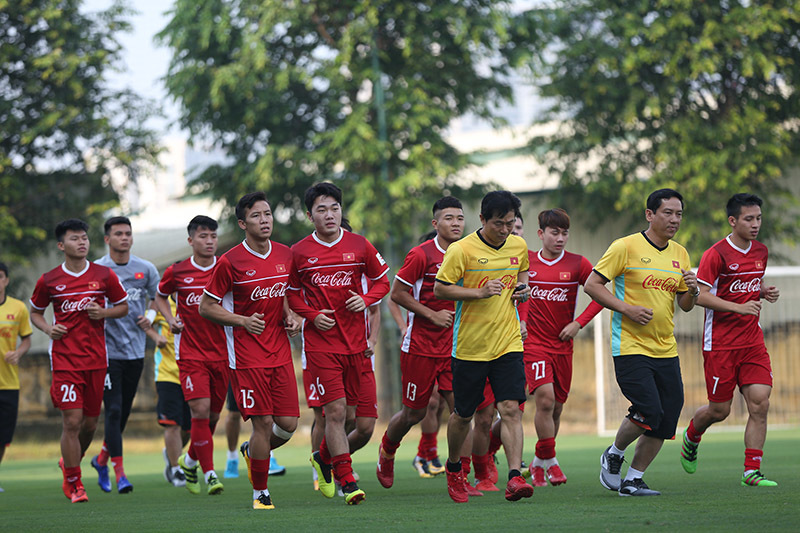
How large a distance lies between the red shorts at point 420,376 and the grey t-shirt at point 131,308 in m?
3.15

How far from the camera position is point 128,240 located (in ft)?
36.1

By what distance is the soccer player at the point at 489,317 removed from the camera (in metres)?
7.75

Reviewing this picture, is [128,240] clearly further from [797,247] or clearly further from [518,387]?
[797,247]

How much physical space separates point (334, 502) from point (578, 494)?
6.07 feet

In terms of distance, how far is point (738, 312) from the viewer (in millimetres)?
8773

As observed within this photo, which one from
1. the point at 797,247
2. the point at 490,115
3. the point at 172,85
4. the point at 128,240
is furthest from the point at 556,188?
the point at 128,240

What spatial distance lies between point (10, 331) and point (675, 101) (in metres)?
16.6

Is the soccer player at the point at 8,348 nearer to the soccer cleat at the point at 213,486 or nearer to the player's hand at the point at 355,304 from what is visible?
the soccer cleat at the point at 213,486

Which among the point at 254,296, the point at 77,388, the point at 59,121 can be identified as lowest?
the point at 77,388

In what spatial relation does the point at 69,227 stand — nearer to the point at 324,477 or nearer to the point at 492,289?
the point at 324,477

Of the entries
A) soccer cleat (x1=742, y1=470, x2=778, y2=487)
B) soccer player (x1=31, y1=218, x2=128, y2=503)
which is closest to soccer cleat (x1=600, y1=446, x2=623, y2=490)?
soccer cleat (x1=742, y1=470, x2=778, y2=487)

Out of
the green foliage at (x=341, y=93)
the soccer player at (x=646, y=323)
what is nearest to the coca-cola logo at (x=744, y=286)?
the soccer player at (x=646, y=323)

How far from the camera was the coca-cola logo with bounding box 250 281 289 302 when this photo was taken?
321 inches

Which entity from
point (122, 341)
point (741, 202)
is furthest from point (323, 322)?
point (741, 202)
